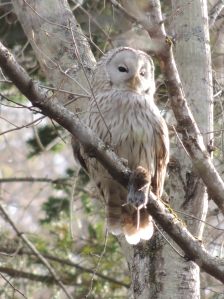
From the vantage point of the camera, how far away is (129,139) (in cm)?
514

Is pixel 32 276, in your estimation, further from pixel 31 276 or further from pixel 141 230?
pixel 141 230

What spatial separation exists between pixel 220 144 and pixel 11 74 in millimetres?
2303

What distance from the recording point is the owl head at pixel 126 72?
5.52 metres

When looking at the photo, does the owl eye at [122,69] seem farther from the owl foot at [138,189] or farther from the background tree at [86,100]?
the owl foot at [138,189]

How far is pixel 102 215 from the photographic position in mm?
8117

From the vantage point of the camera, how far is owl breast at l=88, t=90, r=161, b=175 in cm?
513

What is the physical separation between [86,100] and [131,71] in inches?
19.6

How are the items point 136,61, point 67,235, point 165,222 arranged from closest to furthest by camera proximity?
1. point 165,222
2. point 136,61
3. point 67,235

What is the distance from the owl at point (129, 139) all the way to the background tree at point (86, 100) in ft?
0.47

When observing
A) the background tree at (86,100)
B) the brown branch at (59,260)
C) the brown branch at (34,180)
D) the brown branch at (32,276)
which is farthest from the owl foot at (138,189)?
the brown branch at (34,180)

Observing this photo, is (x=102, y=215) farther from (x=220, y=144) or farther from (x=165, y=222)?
(x=165, y=222)

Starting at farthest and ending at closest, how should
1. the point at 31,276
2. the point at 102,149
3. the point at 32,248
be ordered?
the point at 31,276 → the point at 32,248 → the point at 102,149

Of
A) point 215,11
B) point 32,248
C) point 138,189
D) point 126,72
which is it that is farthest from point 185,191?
point 32,248

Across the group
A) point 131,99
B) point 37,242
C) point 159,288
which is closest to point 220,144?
point 131,99
